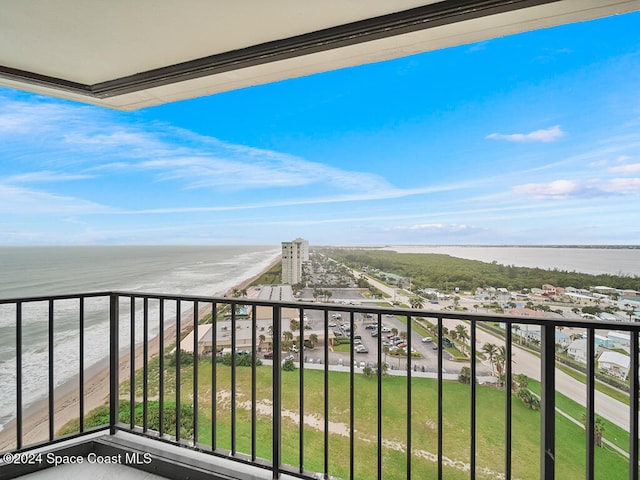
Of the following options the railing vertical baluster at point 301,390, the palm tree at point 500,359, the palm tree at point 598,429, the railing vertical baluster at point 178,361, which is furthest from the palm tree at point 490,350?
the railing vertical baluster at point 178,361

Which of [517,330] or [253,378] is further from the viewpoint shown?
[253,378]

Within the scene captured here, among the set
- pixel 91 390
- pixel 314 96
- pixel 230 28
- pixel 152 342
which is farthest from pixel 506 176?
pixel 91 390

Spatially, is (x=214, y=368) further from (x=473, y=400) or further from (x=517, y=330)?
(x=517, y=330)

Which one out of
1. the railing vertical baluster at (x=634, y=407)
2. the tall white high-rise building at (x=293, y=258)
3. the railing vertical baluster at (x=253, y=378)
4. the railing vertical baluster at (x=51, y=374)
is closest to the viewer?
the railing vertical baluster at (x=634, y=407)

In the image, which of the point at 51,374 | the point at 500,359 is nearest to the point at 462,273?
the point at 500,359

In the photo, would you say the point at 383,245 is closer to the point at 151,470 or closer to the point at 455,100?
the point at 455,100

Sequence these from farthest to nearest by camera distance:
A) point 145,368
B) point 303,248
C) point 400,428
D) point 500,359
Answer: point 400,428 → point 303,248 → point 145,368 → point 500,359

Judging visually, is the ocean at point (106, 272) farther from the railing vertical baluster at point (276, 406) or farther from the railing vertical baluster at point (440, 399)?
the railing vertical baluster at point (440, 399)
